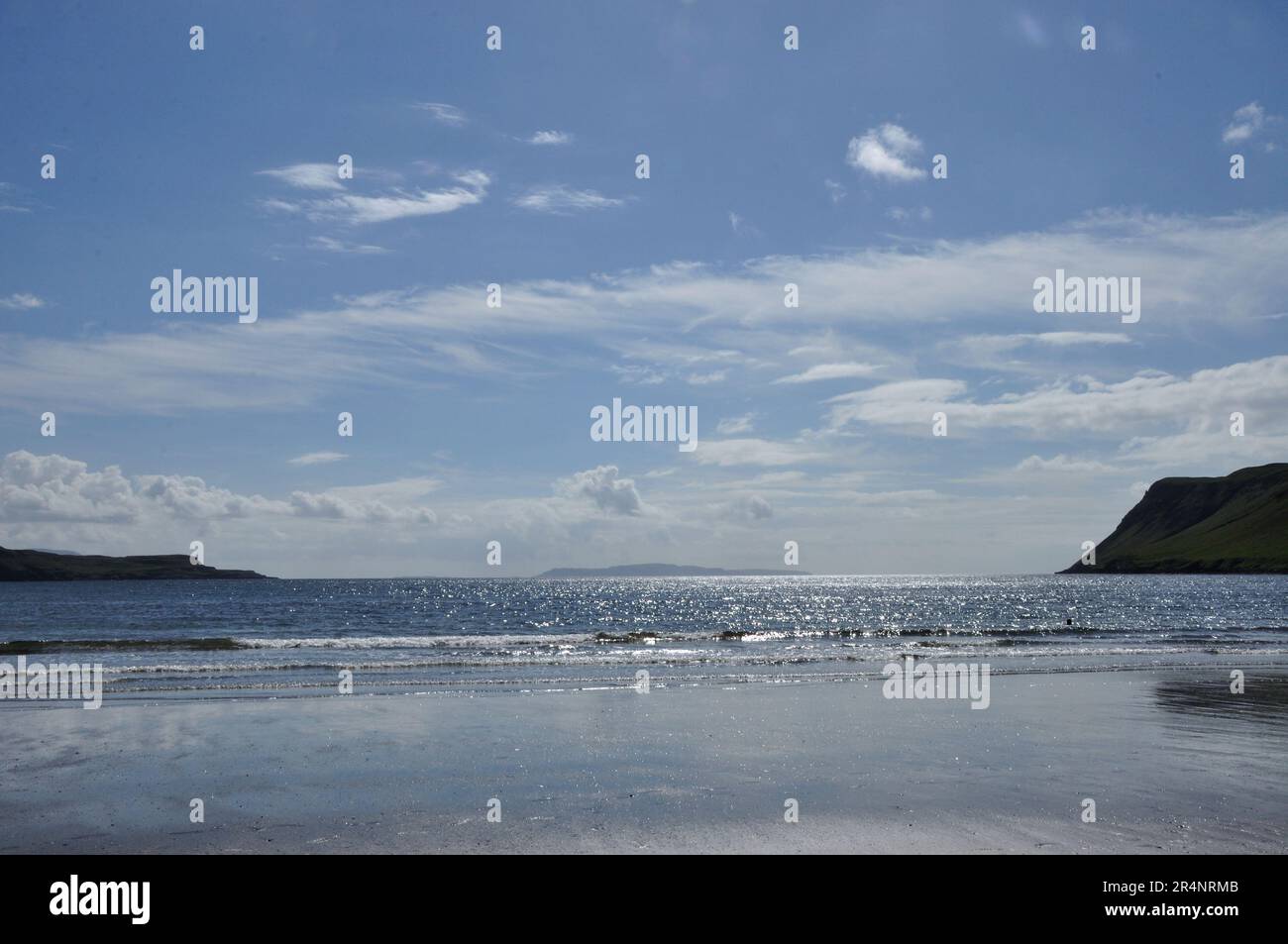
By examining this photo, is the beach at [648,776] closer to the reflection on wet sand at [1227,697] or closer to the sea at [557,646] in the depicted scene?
the reflection on wet sand at [1227,697]

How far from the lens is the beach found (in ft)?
39.7

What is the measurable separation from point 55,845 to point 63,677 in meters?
24.1

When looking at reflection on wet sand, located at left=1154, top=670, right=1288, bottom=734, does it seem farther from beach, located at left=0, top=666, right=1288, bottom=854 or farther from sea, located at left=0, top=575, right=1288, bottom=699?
sea, located at left=0, top=575, right=1288, bottom=699

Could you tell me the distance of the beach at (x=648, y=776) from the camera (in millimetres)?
12094

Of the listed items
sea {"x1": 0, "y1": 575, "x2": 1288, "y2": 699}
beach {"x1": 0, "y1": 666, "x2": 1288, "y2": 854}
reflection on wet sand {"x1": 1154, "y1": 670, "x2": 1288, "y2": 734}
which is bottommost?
sea {"x1": 0, "y1": 575, "x2": 1288, "y2": 699}

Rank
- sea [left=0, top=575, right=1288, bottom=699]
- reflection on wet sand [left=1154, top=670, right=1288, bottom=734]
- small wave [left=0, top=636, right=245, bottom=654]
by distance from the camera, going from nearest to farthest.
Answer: reflection on wet sand [left=1154, top=670, right=1288, bottom=734] → sea [left=0, top=575, right=1288, bottom=699] → small wave [left=0, top=636, right=245, bottom=654]

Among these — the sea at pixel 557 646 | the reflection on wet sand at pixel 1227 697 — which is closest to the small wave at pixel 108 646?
the sea at pixel 557 646

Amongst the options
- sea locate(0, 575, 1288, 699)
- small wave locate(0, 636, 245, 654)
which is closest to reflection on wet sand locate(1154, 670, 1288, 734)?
sea locate(0, 575, 1288, 699)

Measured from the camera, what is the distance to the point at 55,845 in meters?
11.9

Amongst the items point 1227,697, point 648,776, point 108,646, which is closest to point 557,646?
point 108,646

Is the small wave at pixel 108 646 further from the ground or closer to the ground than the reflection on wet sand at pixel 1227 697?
closer to the ground
